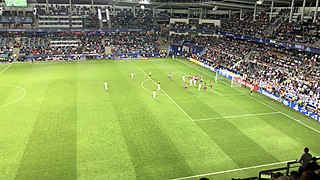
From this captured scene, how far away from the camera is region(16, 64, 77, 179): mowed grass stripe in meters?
15.3

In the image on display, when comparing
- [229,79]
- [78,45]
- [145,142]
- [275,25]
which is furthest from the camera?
[78,45]

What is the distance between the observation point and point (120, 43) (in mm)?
63812

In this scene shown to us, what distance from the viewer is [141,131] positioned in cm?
2081

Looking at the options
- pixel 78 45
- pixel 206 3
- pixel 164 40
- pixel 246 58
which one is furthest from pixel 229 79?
pixel 78 45

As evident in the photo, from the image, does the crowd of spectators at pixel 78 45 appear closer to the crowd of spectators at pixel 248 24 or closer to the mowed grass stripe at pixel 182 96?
the crowd of spectators at pixel 248 24

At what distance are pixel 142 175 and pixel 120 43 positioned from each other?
51768 mm

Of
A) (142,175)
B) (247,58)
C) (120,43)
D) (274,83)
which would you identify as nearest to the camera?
(142,175)

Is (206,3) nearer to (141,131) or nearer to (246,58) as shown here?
(246,58)

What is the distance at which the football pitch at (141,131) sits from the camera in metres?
15.9

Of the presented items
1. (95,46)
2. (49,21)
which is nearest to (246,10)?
(95,46)

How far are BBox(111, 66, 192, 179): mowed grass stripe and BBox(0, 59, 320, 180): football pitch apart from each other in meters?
→ 0.06

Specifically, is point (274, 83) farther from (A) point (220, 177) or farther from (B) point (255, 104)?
(A) point (220, 177)

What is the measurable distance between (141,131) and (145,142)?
75.5 inches

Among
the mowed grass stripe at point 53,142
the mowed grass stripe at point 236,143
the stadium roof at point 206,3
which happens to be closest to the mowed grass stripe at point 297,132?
the mowed grass stripe at point 236,143
